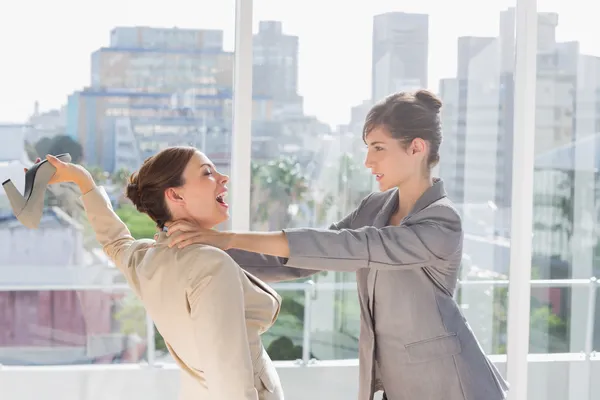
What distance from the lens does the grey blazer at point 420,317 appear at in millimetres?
2053

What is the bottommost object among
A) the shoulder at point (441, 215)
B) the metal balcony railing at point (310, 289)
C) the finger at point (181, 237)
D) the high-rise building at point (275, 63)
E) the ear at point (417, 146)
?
the metal balcony railing at point (310, 289)

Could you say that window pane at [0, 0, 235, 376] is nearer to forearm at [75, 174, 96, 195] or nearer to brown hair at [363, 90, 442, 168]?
forearm at [75, 174, 96, 195]

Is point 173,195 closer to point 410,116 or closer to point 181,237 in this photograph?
point 181,237

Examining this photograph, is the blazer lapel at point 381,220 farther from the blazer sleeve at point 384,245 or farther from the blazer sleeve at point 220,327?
the blazer sleeve at point 220,327

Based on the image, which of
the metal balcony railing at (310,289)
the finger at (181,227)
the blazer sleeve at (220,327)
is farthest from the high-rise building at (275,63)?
the blazer sleeve at (220,327)

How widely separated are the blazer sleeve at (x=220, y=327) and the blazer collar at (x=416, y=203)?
63 centimetres

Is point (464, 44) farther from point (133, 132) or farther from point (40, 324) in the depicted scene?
point (40, 324)

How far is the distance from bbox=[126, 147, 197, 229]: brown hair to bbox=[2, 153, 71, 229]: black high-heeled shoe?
0.24m

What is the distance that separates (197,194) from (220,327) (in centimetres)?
37

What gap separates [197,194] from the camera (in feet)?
6.33

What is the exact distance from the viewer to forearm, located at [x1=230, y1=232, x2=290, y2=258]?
1928 millimetres

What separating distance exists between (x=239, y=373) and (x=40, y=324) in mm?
1566

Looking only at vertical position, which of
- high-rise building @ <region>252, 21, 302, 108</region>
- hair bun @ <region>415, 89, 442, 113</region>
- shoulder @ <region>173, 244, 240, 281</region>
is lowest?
shoulder @ <region>173, 244, 240, 281</region>

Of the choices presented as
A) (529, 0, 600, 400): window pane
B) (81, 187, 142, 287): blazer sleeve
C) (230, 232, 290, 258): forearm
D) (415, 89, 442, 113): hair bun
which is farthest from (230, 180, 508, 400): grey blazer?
(529, 0, 600, 400): window pane
